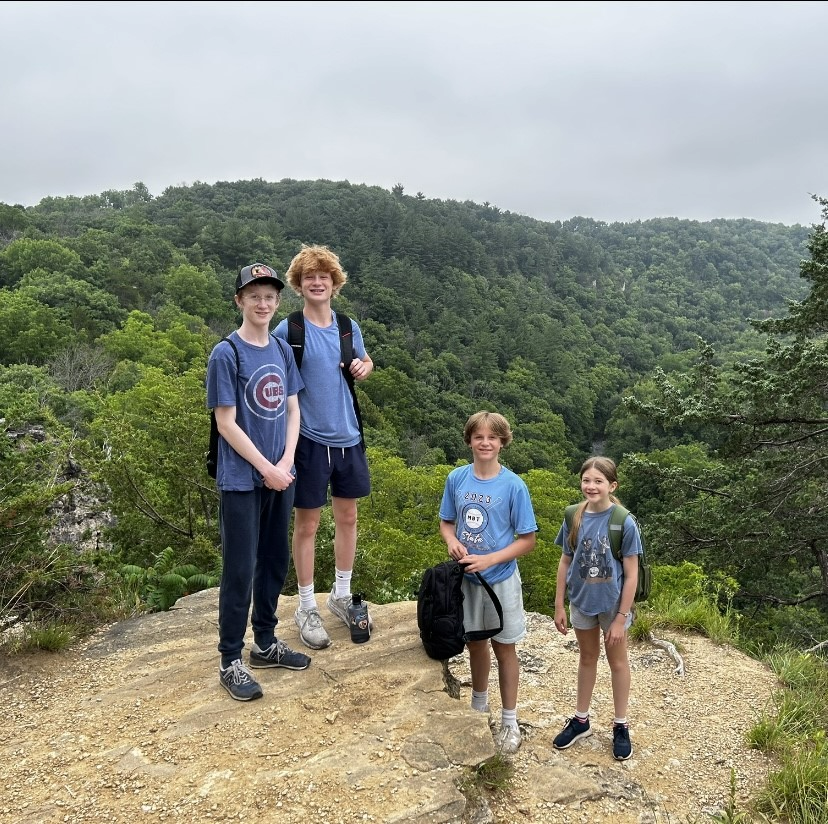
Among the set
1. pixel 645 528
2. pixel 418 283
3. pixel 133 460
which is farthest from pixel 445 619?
pixel 418 283

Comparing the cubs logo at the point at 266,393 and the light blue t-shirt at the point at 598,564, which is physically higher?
the cubs logo at the point at 266,393

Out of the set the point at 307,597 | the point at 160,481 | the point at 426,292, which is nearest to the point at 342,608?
the point at 307,597

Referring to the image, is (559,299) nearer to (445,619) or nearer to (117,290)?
(117,290)

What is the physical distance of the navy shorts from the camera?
3.41 m

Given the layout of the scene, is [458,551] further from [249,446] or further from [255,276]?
[255,276]

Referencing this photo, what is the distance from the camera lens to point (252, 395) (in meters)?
3.03

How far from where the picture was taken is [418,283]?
71875 millimetres

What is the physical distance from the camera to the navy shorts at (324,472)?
341cm

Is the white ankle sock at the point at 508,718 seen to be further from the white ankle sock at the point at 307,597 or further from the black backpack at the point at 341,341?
the black backpack at the point at 341,341

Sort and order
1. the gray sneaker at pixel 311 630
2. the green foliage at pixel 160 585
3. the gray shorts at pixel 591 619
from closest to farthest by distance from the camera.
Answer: the gray shorts at pixel 591 619 < the gray sneaker at pixel 311 630 < the green foliage at pixel 160 585

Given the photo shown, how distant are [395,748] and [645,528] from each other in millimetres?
10074

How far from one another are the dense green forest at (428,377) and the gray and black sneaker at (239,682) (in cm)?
159

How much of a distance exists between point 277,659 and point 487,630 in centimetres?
126

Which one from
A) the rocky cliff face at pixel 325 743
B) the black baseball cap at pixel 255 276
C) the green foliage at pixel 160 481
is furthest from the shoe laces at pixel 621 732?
the green foliage at pixel 160 481
